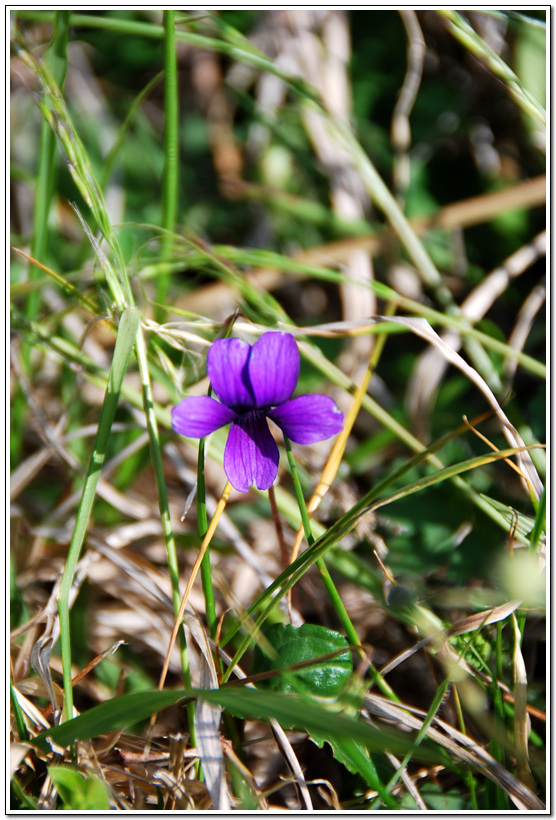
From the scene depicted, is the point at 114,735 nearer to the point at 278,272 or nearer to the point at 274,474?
the point at 274,474

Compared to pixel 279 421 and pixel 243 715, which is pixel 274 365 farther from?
pixel 243 715

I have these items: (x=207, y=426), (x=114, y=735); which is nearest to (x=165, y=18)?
(x=207, y=426)

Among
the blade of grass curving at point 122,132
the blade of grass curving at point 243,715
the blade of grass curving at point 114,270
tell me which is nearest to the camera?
the blade of grass curving at point 243,715

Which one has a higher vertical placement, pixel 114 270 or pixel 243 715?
pixel 114 270

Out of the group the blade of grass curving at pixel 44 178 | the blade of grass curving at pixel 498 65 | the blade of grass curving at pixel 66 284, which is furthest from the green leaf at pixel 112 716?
the blade of grass curving at pixel 498 65

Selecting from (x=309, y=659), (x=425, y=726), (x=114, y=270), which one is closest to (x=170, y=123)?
(x=114, y=270)

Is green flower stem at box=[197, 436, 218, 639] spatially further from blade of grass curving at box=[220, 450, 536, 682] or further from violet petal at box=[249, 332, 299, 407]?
violet petal at box=[249, 332, 299, 407]

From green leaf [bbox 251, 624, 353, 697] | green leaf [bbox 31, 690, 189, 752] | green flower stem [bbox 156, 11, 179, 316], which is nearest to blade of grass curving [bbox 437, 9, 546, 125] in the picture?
green flower stem [bbox 156, 11, 179, 316]

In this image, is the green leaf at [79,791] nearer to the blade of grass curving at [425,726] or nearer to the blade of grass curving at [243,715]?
the blade of grass curving at [243,715]
